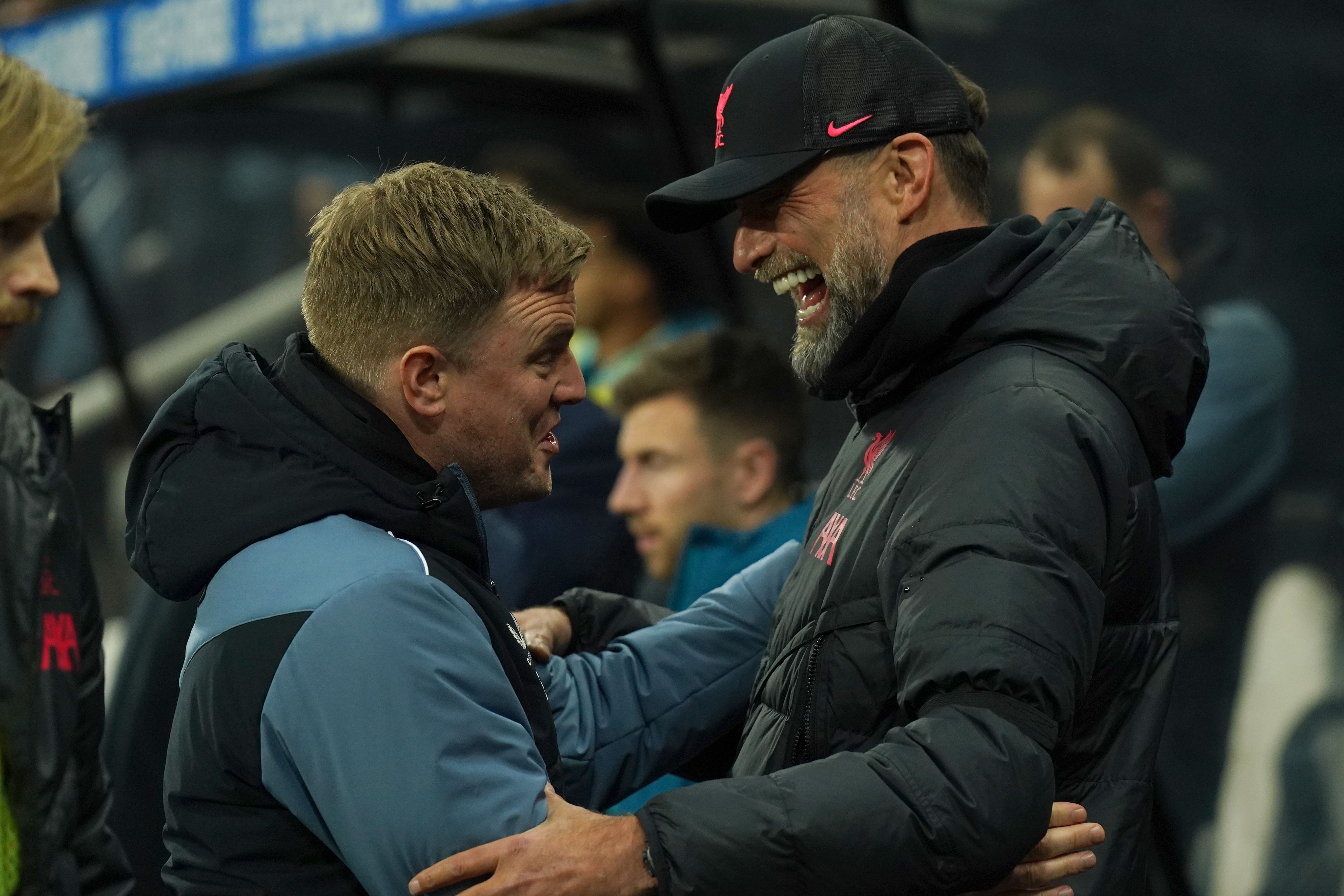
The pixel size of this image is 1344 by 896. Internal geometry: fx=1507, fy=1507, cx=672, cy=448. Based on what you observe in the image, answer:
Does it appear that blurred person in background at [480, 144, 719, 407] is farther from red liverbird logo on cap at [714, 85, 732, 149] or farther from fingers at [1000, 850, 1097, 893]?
fingers at [1000, 850, 1097, 893]

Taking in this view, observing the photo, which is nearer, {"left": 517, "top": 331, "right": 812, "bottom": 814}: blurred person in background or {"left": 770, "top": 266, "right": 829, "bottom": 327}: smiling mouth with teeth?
{"left": 770, "top": 266, "right": 829, "bottom": 327}: smiling mouth with teeth

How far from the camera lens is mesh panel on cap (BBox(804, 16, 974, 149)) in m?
2.12

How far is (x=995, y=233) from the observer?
2.02 metres

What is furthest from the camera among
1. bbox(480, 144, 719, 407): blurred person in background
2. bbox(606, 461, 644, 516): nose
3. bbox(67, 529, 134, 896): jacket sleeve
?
bbox(480, 144, 719, 407): blurred person in background

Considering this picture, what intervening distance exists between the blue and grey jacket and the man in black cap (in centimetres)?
9

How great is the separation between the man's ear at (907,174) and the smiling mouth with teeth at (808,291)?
0.50ft

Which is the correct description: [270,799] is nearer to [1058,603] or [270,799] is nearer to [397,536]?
[397,536]

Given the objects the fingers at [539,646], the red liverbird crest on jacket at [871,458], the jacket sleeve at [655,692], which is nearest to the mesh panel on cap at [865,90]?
the red liverbird crest on jacket at [871,458]

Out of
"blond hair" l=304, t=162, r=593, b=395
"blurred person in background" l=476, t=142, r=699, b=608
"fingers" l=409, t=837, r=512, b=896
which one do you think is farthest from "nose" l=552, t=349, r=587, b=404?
"blurred person in background" l=476, t=142, r=699, b=608

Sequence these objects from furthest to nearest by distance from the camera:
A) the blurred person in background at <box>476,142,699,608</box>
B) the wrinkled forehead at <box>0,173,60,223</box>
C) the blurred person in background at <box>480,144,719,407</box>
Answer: the blurred person in background at <box>480,144,719,407</box> → the blurred person in background at <box>476,142,699,608</box> → the wrinkled forehead at <box>0,173,60,223</box>

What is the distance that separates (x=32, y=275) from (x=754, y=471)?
5.80 ft

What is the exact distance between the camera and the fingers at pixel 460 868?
162 cm

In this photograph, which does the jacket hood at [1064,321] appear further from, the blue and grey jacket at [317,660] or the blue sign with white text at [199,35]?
Answer: the blue sign with white text at [199,35]

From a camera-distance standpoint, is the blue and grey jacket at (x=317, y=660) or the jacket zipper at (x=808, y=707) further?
the jacket zipper at (x=808, y=707)
